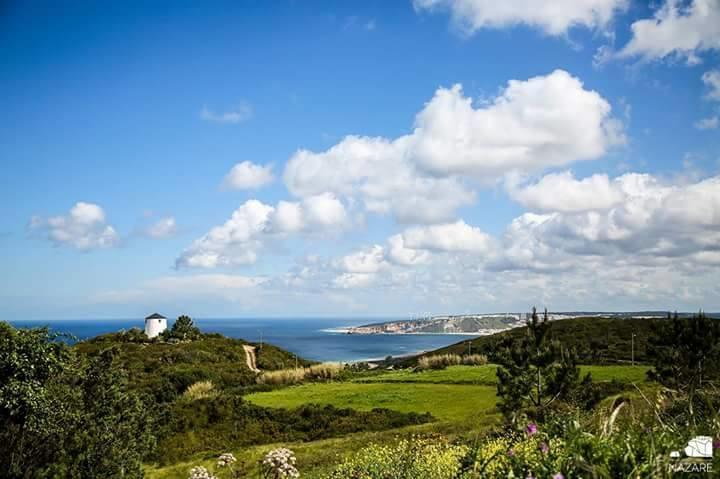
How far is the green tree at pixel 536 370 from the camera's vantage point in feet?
44.3

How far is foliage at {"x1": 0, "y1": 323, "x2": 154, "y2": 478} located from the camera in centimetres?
927

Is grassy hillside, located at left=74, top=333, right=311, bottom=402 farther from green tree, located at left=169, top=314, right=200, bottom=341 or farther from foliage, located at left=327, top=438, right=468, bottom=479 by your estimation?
foliage, located at left=327, top=438, right=468, bottom=479

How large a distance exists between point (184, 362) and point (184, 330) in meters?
9.02

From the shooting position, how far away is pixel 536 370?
1385cm

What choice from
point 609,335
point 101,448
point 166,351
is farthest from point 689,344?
point 166,351

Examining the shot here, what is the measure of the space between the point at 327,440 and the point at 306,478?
19.9ft

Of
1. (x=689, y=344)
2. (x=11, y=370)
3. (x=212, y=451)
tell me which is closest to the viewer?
(x=11, y=370)

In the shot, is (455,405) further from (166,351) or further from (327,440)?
(166,351)

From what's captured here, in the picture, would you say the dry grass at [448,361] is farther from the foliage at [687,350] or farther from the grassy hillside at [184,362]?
the foliage at [687,350]

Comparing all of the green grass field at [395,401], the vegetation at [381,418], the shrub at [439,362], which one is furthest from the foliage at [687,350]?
the shrub at [439,362]

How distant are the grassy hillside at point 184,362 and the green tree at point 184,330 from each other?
86 centimetres

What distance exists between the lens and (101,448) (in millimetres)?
9742
